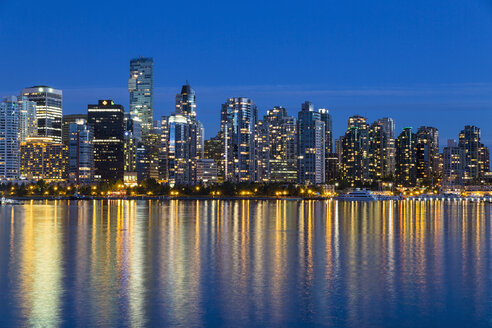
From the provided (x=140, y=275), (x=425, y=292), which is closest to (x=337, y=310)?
(x=425, y=292)

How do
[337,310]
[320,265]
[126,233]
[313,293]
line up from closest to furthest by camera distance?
[337,310] < [313,293] < [320,265] < [126,233]

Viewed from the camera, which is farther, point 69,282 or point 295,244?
point 295,244

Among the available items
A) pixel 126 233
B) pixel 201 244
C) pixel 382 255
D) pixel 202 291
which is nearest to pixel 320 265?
pixel 382 255

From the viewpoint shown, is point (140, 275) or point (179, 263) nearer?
point (140, 275)

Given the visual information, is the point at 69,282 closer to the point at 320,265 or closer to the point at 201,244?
the point at 320,265

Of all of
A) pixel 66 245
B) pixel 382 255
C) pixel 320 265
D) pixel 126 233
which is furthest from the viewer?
pixel 126 233

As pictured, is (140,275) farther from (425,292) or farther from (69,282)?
(425,292)
